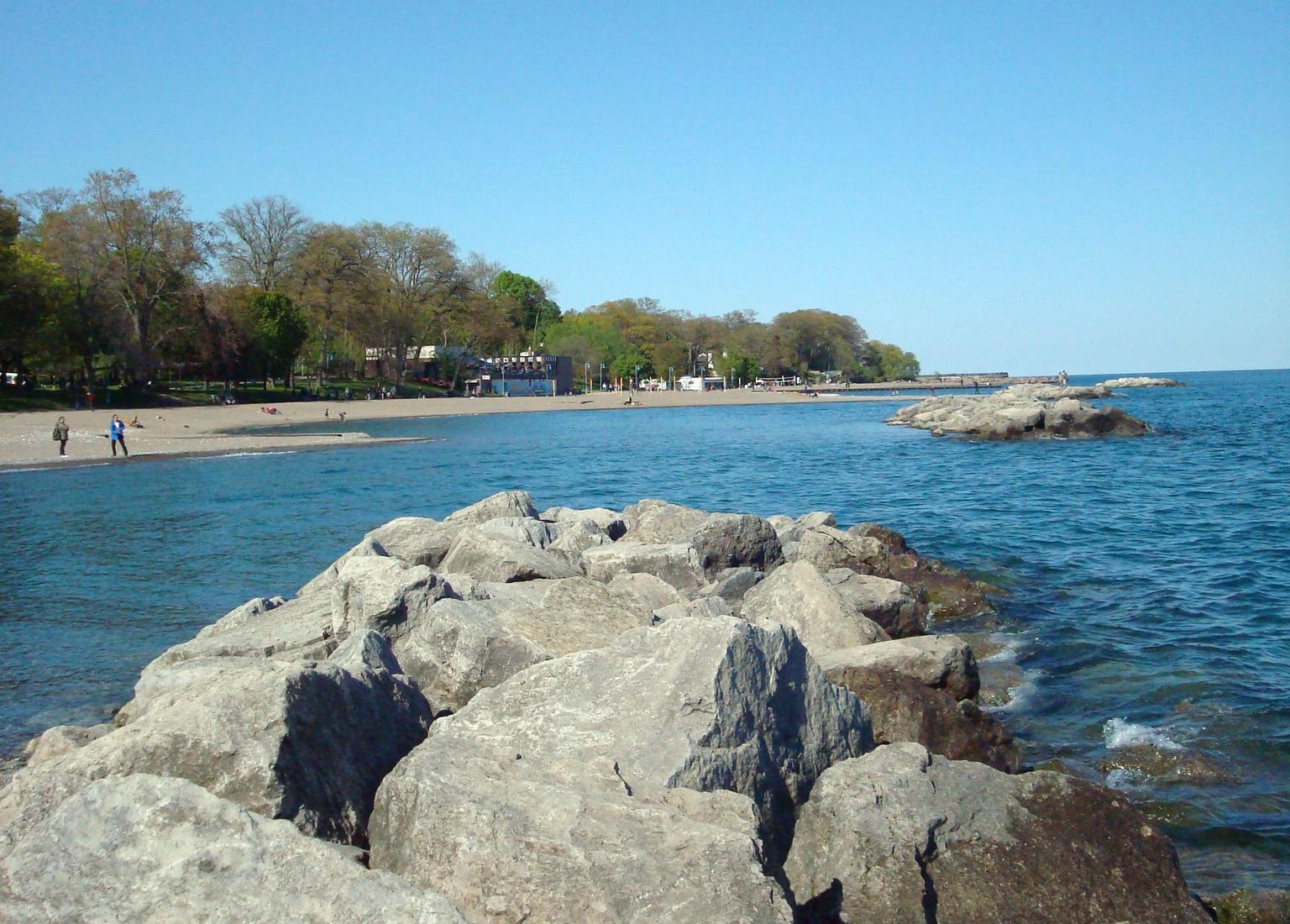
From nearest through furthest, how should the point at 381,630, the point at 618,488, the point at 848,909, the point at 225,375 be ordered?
the point at 848,909 → the point at 381,630 → the point at 618,488 → the point at 225,375

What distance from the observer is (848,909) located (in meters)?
5.12

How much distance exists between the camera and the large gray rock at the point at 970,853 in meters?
5.21

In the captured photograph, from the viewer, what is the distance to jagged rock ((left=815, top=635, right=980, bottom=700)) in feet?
25.9

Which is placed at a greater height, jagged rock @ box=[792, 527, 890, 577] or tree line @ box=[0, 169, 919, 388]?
tree line @ box=[0, 169, 919, 388]

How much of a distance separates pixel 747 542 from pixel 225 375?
6309 cm

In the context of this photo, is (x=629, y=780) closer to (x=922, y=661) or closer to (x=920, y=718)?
(x=920, y=718)

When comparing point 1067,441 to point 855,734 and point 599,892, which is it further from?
point 599,892

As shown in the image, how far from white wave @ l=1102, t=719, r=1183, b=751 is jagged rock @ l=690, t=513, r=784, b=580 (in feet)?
15.4

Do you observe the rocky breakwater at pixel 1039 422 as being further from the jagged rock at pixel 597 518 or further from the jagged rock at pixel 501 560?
the jagged rock at pixel 501 560

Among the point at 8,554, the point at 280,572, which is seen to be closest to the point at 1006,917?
the point at 280,572

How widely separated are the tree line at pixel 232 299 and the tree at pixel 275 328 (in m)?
0.10

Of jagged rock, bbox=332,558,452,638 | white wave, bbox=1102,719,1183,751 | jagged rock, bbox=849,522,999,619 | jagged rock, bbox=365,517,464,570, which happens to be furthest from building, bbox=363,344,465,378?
white wave, bbox=1102,719,1183,751

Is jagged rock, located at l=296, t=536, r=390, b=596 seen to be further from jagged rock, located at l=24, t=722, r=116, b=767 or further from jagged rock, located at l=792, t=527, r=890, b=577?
jagged rock, located at l=792, t=527, r=890, b=577

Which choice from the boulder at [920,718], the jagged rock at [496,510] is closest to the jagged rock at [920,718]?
the boulder at [920,718]
